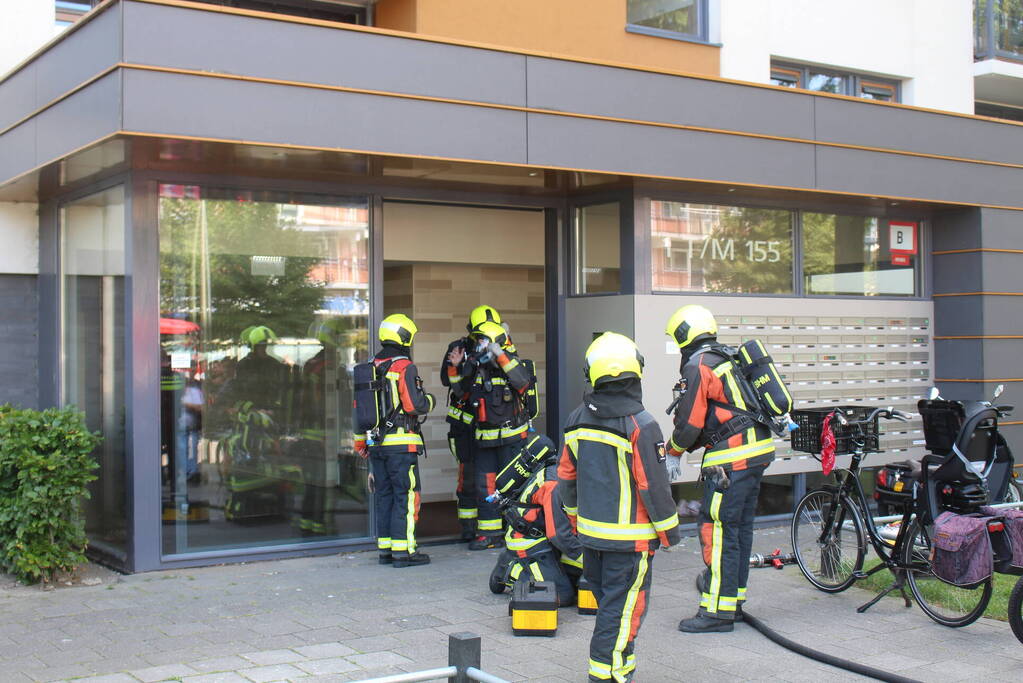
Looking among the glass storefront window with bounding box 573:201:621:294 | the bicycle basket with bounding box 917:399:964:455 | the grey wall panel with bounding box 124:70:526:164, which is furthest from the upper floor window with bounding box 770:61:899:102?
the bicycle basket with bounding box 917:399:964:455

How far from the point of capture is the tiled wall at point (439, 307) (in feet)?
39.7

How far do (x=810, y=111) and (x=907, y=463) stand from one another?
3.87 metres

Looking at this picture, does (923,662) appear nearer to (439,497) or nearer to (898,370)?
(898,370)

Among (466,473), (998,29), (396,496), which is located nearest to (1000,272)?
(998,29)

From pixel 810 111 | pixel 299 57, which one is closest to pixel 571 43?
pixel 810 111

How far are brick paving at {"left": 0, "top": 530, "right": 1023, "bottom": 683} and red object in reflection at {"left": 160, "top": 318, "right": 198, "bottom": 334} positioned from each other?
6.39ft

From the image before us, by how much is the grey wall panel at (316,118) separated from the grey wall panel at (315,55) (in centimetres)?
11

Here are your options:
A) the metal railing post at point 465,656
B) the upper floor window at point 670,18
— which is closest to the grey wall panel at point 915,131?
the upper floor window at point 670,18

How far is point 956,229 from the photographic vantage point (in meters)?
11.9

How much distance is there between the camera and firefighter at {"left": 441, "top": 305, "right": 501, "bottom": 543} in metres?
10.0

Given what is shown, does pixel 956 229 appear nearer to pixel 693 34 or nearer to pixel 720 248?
pixel 720 248

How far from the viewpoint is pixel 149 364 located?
863 cm

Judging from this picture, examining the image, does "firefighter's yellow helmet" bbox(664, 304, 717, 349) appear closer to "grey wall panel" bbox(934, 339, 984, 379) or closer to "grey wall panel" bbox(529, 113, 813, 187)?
"grey wall panel" bbox(529, 113, 813, 187)

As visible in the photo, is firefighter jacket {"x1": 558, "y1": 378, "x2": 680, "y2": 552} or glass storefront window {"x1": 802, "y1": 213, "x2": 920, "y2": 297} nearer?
firefighter jacket {"x1": 558, "y1": 378, "x2": 680, "y2": 552}
